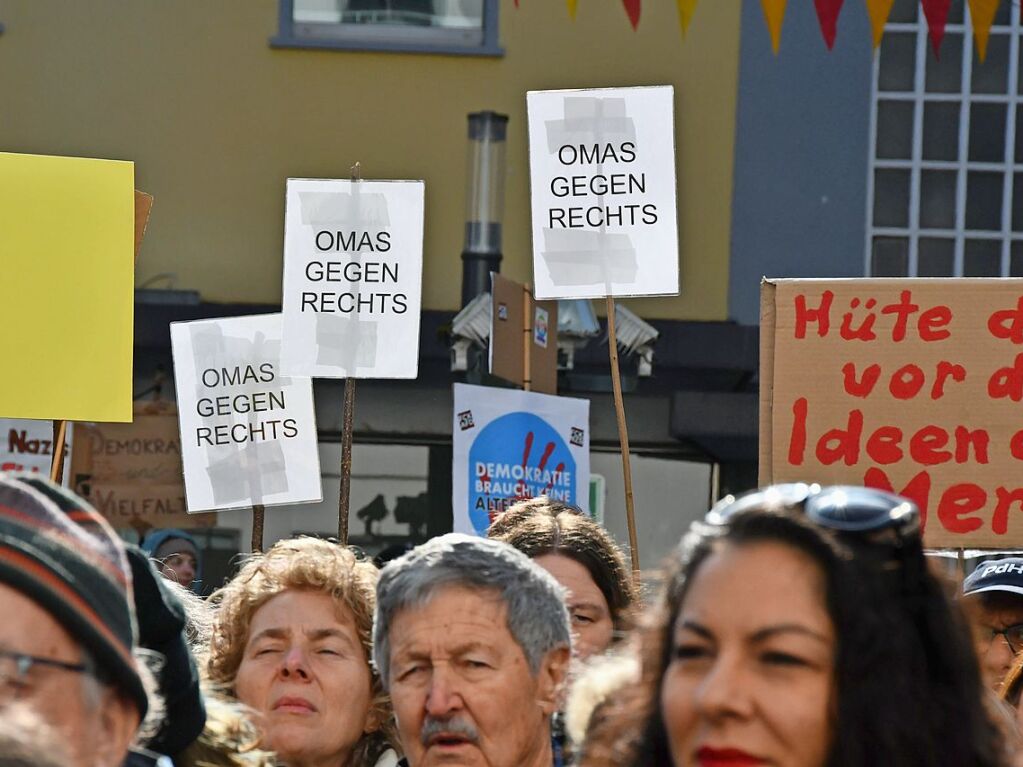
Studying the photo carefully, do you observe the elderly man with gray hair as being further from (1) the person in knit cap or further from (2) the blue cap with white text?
(2) the blue cap with white text

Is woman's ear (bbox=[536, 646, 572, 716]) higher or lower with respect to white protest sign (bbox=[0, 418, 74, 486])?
higher

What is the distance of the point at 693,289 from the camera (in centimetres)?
1067

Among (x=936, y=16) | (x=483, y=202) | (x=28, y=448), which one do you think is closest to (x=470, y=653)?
(x=28, y=448)

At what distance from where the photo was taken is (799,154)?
1059 centimetres

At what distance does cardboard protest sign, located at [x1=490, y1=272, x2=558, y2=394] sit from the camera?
23.0 ft

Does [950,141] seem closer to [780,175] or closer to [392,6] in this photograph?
[780,175]

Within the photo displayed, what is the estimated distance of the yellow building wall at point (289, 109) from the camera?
1048cm

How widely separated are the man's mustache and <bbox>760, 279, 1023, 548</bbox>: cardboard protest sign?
2138mm

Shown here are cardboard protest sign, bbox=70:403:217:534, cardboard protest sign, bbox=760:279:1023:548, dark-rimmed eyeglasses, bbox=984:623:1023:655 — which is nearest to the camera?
dark-rimmed eyeglasses, bbox=984:623:1023:655

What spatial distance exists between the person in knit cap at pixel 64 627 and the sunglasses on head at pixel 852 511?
66 centimetres

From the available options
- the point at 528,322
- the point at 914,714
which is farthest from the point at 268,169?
the point at 914,714

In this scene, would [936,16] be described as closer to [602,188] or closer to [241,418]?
[602,188]

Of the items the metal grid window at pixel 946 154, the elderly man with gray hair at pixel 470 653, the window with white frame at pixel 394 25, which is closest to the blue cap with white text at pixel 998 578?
the elderly man with gray hair at pixel 470 653

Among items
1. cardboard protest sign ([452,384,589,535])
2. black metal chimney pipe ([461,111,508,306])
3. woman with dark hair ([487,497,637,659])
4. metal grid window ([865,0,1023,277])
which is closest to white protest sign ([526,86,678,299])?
cardboard protest sign ([452,384,589,535])
